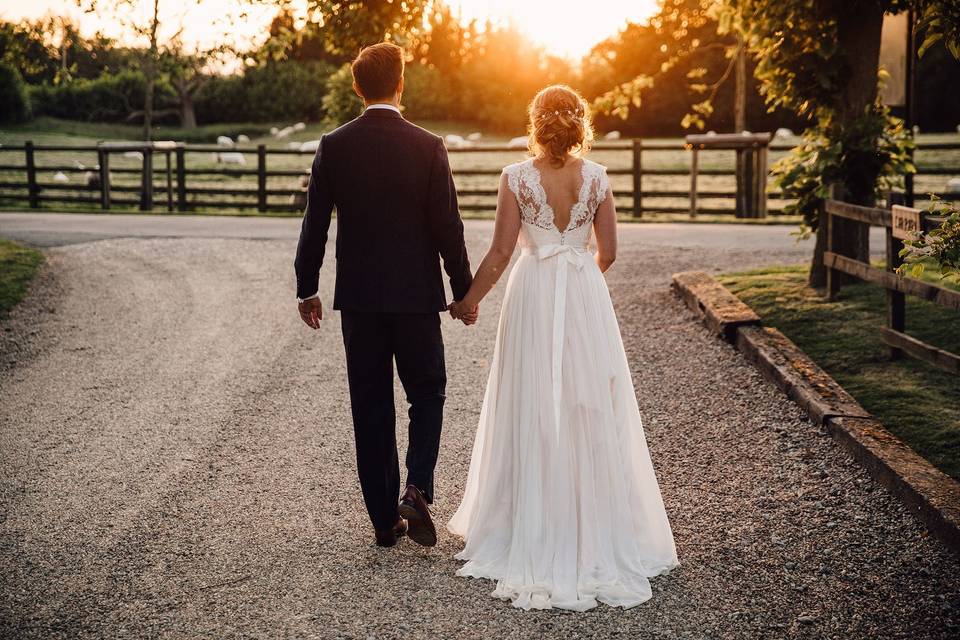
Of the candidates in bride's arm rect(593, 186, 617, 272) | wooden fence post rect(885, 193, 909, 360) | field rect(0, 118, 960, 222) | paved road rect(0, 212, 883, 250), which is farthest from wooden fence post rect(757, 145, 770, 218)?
bride's arm rect(593, 186, 617, 272)

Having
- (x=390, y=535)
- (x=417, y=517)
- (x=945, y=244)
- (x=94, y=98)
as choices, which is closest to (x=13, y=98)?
(x=94, y=98)

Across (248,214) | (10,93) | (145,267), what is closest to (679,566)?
(145,267)

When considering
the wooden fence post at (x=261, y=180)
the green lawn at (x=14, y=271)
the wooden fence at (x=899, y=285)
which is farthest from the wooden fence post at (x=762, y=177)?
the green lawn at (x=14, y=271)

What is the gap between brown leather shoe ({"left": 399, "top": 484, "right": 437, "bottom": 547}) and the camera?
4.43 meters

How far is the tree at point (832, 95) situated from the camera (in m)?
9.67

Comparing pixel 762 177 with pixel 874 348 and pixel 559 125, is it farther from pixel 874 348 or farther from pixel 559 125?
pixel 559 125

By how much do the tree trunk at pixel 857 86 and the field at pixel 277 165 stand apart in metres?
0.81

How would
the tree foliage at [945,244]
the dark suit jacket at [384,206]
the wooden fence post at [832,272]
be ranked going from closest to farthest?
the dark suit jacket at [384,206] → the tree foliage at [945,244] → the wooden fence post at [832,272]

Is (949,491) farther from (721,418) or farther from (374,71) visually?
(374,71)

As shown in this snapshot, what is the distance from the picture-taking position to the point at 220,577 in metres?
4.24

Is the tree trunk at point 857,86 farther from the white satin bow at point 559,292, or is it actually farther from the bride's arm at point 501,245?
the bride's arm at point 501,245

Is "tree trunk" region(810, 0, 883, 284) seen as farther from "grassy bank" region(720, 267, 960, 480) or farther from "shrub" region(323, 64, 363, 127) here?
"shrub" region(323, 64, 363, 127)

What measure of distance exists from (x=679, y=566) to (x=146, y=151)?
20.7 m

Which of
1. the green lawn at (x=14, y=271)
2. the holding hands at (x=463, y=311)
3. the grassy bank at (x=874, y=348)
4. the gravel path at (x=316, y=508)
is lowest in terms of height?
the gravel path at (x=316, y=508)
